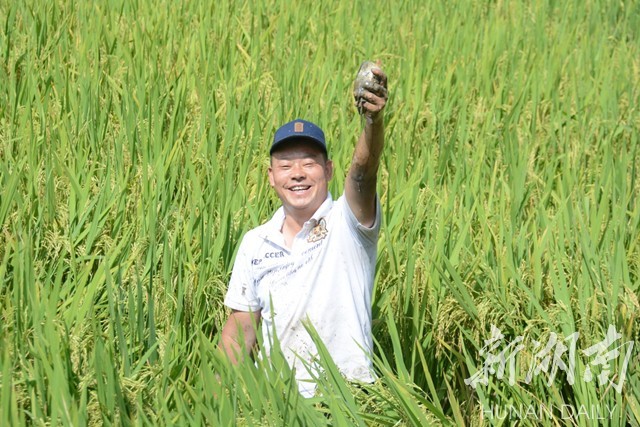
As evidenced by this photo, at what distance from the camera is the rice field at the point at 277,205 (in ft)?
7.07

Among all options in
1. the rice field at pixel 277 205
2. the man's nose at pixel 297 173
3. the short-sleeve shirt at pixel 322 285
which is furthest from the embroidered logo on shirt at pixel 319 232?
the rice field at pixel 277 205

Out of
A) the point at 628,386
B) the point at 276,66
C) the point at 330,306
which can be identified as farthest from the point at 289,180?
the point at 276,66

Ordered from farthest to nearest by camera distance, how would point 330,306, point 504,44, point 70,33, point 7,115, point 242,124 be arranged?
point 504,44 → point 70,33 → point 242,124 → point 7,115 → point 330,306

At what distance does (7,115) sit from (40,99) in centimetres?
19

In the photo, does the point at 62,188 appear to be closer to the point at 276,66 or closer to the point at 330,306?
the point at 330,306

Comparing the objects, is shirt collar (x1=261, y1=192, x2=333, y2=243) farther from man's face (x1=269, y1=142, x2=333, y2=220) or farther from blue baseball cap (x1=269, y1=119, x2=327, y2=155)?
blue baseball cap (x1=269, y1=119, x2=327, y2=155)

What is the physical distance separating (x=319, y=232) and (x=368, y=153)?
22 cm

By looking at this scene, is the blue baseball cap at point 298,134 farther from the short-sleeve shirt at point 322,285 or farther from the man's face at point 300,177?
the short-sleeve shirt at point 322,285

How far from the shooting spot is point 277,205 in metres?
3.27

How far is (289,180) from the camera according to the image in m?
2.43

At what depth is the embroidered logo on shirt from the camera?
7.80ft

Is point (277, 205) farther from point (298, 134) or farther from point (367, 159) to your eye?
point (367, 159)

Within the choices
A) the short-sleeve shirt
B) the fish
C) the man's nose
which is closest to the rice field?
the short-sleeve shirt

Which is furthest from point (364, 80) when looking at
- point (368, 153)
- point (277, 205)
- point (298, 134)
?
point (277, 205)
